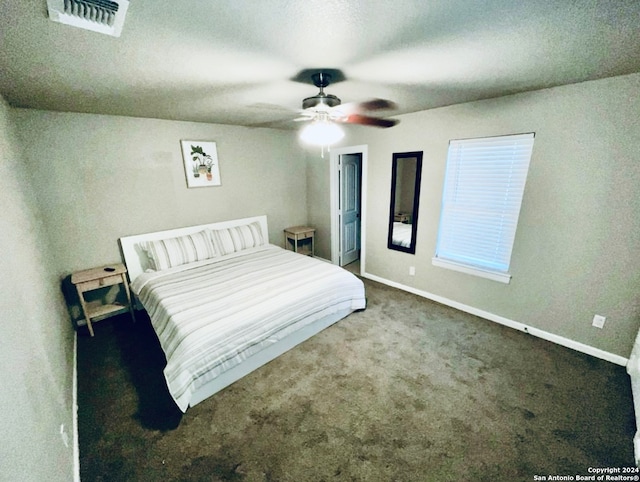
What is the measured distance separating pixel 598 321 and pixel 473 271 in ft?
3.55

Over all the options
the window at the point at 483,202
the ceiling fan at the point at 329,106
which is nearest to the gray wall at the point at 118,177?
the ceiling fan at the point at 329,106

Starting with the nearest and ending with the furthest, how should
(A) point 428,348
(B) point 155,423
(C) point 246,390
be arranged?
(B) point 155,423
(C) point 246,390
(A) point 428,348

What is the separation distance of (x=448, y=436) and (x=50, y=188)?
4.25 meters

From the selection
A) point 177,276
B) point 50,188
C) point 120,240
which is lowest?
point 177,276

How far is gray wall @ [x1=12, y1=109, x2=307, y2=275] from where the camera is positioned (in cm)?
273

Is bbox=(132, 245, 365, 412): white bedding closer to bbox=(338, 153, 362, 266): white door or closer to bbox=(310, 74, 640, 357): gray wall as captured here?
bbox=(338, 153, 362, 266): white door

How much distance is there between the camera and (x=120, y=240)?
3174mm

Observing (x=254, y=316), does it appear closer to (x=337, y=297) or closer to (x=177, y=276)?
(x=337, y=297)

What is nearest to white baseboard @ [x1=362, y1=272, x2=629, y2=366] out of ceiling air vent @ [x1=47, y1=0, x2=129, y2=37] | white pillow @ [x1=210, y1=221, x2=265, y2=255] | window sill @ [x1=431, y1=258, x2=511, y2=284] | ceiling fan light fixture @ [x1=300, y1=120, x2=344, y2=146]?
window sill @ [x1=431, y1=258, x2=511, y2=284]

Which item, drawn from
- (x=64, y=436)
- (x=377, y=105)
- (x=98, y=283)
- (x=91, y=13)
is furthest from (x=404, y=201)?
(x=64, y=436)

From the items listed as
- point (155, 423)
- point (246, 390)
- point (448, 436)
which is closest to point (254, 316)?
point (246, 390)

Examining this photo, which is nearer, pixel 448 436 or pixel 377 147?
pixel 448 436

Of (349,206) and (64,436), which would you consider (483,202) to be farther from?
(64,436)

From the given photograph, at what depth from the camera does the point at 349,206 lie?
15.6 ft
